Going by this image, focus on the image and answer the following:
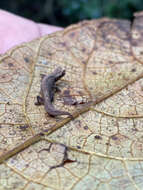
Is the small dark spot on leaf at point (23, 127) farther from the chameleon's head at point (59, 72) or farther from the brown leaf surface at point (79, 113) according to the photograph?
the chameleon's head at point (59, 72)

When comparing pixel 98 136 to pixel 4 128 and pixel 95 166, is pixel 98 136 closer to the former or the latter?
pixel 95 166

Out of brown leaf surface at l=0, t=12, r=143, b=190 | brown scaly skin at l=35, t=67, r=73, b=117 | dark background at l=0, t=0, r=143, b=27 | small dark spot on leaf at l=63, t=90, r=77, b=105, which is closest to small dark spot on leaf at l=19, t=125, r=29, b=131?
brown leaf surface at l=0, t=12, r=143, b=190

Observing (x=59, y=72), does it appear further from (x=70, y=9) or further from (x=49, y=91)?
(x=70, y=9)

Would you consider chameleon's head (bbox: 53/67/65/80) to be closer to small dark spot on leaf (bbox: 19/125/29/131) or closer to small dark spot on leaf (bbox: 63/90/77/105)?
small dark spot on leaf (bbox: 63/90/77/105)

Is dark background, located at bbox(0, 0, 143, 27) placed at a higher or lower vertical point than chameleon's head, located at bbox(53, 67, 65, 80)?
higher

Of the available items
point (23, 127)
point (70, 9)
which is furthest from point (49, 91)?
point (70, 9)

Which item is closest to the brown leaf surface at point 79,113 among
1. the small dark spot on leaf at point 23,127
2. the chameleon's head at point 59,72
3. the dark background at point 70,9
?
the small dark spot on leaf at point 23,127
